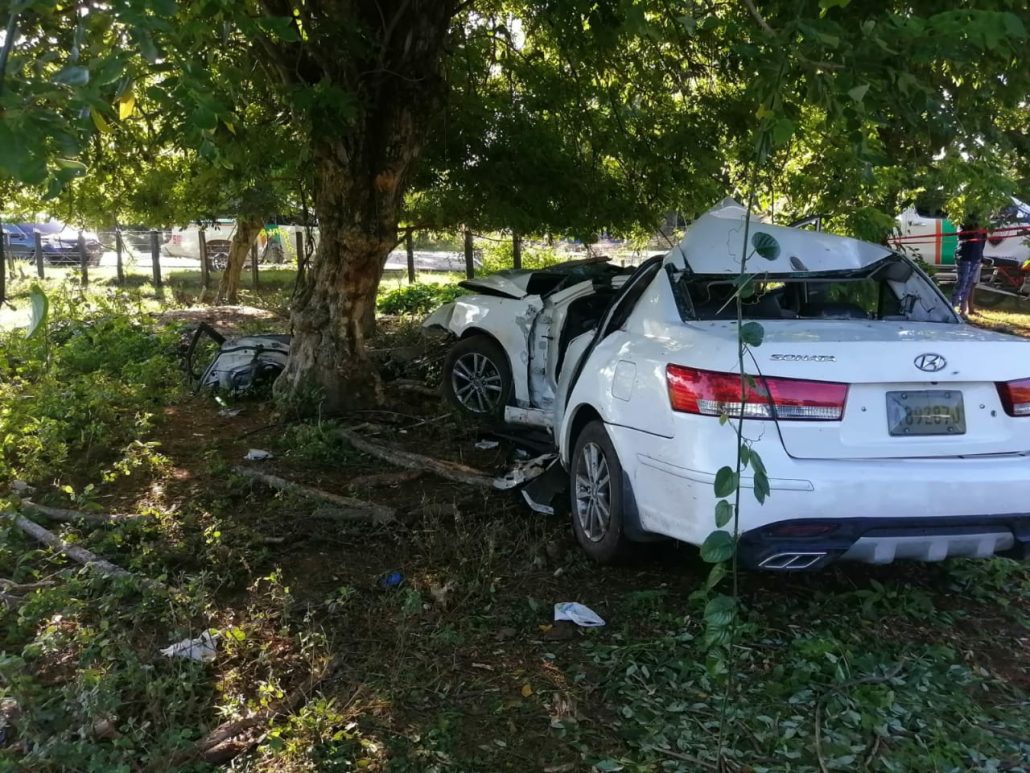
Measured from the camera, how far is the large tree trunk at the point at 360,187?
634 cm

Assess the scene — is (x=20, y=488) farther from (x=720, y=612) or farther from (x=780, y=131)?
(x=780, y=131)

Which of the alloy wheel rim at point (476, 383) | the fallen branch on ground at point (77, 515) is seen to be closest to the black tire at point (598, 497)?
the alloy wheel rim at point (476, 383)

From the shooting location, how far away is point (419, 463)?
5.82 metres

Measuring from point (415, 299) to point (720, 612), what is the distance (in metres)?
13.2

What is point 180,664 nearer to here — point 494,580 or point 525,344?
point 494,580

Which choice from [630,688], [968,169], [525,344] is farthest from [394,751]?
[968,169]

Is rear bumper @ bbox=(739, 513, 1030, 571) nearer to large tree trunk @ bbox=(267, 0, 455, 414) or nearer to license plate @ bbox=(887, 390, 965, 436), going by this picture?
license plate @ bbox=(887, 390, 965, 436)

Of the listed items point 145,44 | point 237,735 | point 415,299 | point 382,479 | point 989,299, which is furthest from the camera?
point 989,299

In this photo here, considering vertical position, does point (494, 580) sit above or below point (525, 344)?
below

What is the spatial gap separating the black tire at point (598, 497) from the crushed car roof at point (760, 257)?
1028mm

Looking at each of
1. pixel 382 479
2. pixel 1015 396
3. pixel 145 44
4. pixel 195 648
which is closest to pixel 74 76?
pixel 145 44

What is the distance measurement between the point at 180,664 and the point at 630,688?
1751 mm

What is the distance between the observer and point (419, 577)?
166 inches

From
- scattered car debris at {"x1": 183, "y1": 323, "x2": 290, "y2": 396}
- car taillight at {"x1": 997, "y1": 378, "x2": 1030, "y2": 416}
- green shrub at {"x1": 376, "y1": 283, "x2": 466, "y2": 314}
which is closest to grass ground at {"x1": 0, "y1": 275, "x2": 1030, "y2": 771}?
car taillight at {"x1": 997, "y1": 378, "x2": 1030, "y2": 416}
